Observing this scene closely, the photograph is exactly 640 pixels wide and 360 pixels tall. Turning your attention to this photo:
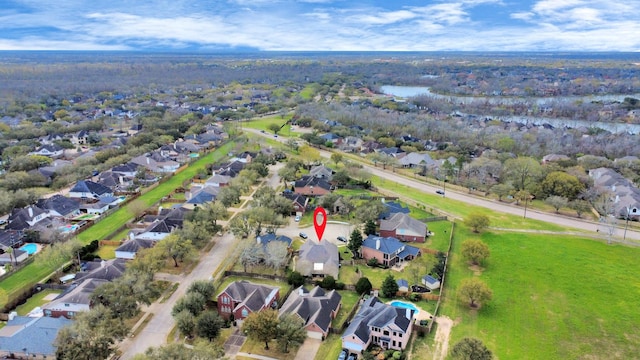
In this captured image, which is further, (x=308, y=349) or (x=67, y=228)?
(x=67, y=228)

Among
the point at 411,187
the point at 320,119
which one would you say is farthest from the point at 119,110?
the point at 411,187

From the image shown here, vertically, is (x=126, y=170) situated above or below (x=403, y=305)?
above

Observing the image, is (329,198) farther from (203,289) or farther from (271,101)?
(271,101)

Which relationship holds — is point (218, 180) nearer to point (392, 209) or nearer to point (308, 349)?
point (392, 209)

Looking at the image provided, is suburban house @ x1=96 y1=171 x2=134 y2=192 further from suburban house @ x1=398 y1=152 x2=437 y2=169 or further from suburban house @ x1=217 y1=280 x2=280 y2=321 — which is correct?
suburban house @ x1=398 y1=152 x2=437 y2=169

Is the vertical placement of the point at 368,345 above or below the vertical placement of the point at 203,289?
below

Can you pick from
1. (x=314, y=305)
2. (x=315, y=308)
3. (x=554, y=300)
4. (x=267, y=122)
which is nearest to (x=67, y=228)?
(x=314, y=305)

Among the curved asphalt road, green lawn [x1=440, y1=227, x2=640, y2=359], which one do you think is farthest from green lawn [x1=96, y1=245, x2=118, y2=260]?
the curved asphalt road
